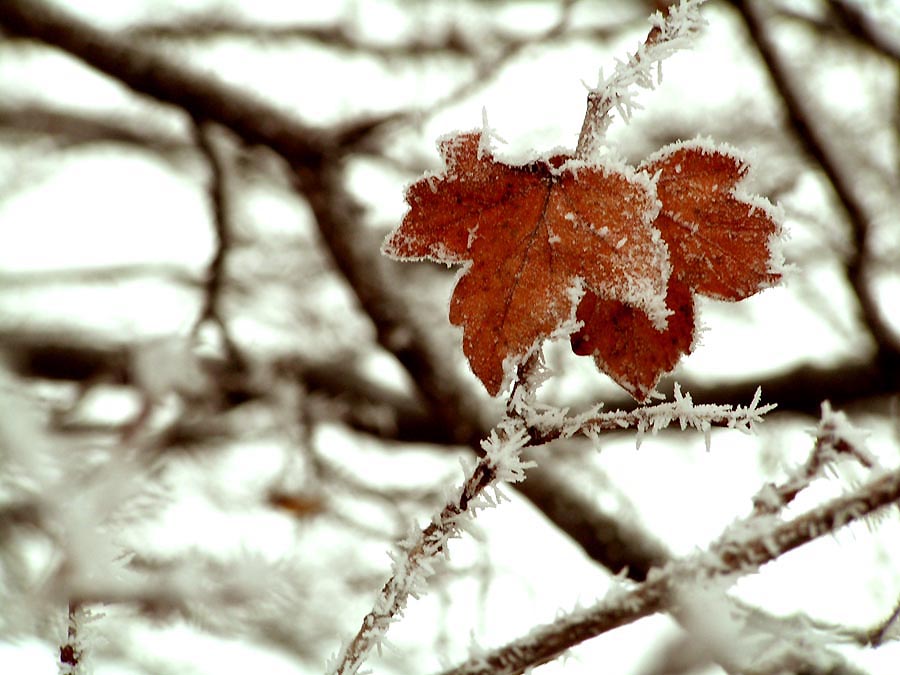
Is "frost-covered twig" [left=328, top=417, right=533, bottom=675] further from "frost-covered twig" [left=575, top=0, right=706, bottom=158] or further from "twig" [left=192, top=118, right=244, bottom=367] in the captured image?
"twig" [left=192, top=118, right=244, bottom=367]

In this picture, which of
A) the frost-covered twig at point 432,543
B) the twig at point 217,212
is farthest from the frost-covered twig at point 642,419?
the twig at point 217,212

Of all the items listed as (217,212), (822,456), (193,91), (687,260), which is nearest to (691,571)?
(822,456)

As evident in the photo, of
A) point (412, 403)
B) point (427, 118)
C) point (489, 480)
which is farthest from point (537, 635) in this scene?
point (412, 403)

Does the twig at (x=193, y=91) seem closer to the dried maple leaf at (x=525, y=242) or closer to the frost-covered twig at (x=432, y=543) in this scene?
the dried maple leaf at (x=525, y=242)

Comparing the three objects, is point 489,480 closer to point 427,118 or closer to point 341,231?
point 427,118

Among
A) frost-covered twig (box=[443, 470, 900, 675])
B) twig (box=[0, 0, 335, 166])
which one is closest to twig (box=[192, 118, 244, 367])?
twig (box=[0, 0, 335, 166])

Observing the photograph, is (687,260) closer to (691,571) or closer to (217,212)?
(691,571)

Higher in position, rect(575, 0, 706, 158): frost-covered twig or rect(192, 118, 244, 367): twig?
rect(192, 118, 244, 367): twig
